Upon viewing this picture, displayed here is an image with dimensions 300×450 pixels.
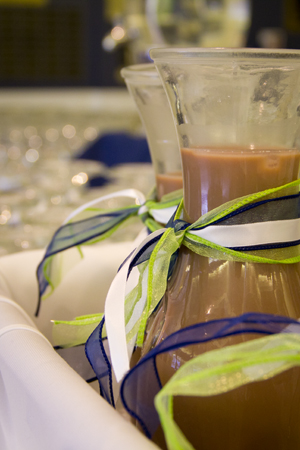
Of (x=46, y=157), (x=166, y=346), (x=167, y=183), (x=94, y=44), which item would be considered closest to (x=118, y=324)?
(x=166, y=346)

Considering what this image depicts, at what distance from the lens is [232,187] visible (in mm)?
259

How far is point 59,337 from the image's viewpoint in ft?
1.10

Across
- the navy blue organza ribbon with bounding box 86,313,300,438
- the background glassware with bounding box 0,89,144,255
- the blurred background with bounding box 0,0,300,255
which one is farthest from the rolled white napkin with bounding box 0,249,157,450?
the blurred background with bounding box 0,0,300,255

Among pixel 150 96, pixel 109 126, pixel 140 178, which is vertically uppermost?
pixel 150 96

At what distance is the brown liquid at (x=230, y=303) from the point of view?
0.24m

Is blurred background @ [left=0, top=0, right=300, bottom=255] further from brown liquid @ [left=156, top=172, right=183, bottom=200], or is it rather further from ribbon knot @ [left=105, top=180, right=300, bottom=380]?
ribbon knot @ [left=105, top=180, right=300, bottom=380]

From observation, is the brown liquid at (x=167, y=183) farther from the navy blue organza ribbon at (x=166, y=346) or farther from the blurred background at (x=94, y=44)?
the blurred background at (x=94, y=44)

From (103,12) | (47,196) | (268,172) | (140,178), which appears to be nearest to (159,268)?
(268,172)

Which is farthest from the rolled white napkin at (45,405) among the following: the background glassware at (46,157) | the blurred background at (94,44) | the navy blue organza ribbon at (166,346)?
the blurred background at (94,44)

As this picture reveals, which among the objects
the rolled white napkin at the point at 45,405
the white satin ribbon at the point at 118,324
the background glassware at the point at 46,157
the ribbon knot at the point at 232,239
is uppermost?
the ribbon knot at the point at 232,239

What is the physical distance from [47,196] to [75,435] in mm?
952

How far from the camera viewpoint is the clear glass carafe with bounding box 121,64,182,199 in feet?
1.19

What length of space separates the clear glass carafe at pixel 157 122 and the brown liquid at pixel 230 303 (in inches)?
4.2

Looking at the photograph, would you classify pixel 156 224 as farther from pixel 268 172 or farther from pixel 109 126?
pixel 109 126
